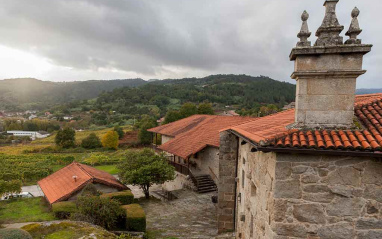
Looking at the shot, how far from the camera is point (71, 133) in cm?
4653

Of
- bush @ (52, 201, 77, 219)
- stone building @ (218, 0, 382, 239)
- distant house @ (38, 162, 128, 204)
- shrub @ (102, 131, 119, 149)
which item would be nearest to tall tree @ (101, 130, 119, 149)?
shrub @ (102, 131, 119, 149)

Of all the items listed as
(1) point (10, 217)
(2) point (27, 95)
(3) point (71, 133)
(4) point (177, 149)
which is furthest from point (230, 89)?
(2) point (27, 95)

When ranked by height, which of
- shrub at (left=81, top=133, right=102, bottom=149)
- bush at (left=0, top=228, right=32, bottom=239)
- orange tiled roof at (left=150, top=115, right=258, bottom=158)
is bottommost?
shrub at (left=81, top=133, right=102, bottom=149)

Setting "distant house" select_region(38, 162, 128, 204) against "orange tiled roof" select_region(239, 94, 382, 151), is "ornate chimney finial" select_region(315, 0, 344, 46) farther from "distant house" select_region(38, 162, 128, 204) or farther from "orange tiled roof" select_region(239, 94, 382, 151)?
"distant house" select_region(38, 162, 128, 204)

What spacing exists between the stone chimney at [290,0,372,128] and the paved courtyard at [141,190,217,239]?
7390 mm

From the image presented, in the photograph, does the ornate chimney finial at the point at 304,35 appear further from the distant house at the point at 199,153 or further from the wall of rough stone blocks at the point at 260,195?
the distant house at the point at 199,153

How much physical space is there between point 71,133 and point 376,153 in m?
49.6

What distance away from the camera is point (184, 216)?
1294cm

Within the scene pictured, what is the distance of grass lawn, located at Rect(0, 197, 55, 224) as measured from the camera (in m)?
12.7

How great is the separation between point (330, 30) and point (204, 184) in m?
→ 14.1

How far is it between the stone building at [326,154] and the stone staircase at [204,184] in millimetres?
11952

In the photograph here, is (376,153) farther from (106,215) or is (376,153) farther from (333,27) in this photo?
(106,215)

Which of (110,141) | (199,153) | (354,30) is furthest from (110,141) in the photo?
(354,30)

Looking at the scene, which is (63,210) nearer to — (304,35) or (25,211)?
(25,211)
